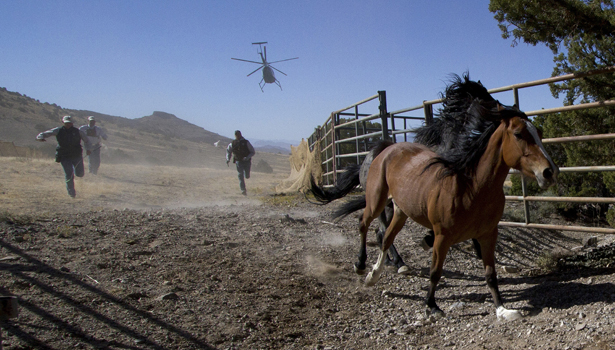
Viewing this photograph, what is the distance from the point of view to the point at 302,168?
42.3 ft

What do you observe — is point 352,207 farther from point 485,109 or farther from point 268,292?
point 485,109

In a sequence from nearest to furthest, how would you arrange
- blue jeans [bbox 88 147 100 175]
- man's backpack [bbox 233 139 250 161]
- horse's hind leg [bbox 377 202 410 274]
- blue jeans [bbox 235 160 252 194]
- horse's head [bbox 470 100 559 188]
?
1. horse's head [bbox 470 100 559 188]
2. horse's hind leg [bbox 377 202 410 274]
3. blue jeans [bbox 235 160 252 194]
4. man's backpack [bbox 233 139 250 161]
5. blue jeans [bbox 88 147 100 175]

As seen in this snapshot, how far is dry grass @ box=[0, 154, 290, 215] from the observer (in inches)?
357

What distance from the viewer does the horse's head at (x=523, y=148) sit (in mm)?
2844

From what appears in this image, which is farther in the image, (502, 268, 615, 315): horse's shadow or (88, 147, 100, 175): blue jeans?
(88, 147, 100, 175): blue jeans

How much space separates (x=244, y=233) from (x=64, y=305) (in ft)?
9.23

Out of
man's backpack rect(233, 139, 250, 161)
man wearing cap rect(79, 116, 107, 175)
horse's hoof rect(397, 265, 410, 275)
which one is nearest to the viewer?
horse's hoof rect(397, 265, 410, 275)

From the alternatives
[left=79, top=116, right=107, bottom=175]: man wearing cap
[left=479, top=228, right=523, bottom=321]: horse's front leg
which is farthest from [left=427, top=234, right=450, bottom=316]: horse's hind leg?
[left=79, top=116, right=107, bottom=175]: man wearing cap

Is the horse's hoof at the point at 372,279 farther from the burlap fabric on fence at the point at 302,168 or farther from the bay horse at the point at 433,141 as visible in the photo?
the burlap fabric on fence at the point at 302,168

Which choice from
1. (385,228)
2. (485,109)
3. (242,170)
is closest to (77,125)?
(242,170)

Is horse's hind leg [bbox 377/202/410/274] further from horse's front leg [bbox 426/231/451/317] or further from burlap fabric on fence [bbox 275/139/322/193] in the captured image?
burlap fabric on fence [bbox 275/139/322/193]

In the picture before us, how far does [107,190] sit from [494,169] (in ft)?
35.2

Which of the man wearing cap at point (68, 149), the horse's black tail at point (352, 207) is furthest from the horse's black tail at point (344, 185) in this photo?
the man wearing cap at point (68, 149)

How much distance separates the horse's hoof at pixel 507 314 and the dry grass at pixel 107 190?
7.37 metres
